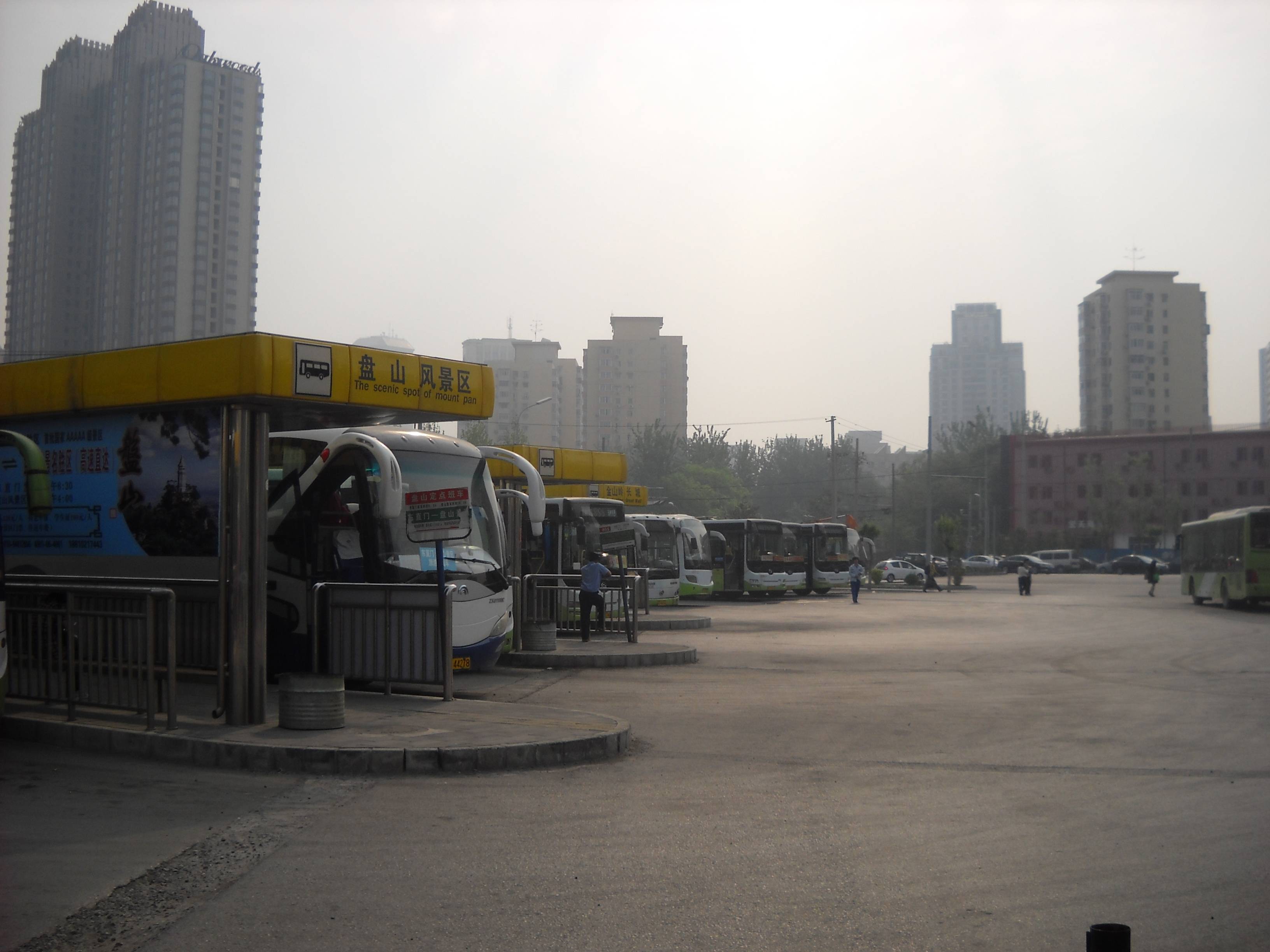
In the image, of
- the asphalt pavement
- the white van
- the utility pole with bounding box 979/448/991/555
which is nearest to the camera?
the asphalt pavement

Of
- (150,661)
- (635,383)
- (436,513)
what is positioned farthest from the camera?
(635,383)

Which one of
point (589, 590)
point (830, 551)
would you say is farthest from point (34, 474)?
point (830, 551)

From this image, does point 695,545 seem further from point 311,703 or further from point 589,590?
point 311,703

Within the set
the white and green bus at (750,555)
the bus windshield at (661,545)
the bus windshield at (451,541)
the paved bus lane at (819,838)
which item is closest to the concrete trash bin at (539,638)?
the bus windshield at (451,541)

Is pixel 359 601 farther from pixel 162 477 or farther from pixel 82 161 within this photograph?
pixel 82 161

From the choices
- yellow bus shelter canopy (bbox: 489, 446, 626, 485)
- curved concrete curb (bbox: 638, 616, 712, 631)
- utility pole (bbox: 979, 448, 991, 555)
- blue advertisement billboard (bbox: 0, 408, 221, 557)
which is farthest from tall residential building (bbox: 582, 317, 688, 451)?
blue advertisement billboard (bbox: 0, 408, 221, 557)

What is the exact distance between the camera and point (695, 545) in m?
40.8

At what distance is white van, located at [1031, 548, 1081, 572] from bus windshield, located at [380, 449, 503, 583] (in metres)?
80.7

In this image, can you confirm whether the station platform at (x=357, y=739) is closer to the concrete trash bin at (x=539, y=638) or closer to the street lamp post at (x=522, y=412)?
the concrete trash bin at (x=539, y=638)

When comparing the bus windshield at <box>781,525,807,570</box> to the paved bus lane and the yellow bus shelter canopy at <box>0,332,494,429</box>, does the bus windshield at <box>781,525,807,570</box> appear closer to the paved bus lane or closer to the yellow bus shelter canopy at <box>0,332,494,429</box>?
the paved bus lane

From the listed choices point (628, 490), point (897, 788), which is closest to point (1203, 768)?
point (897, 788)

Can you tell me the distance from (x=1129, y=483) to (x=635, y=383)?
65.8m

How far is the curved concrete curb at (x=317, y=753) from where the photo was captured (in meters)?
8.30

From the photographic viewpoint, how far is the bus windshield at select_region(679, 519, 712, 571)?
40125mm
